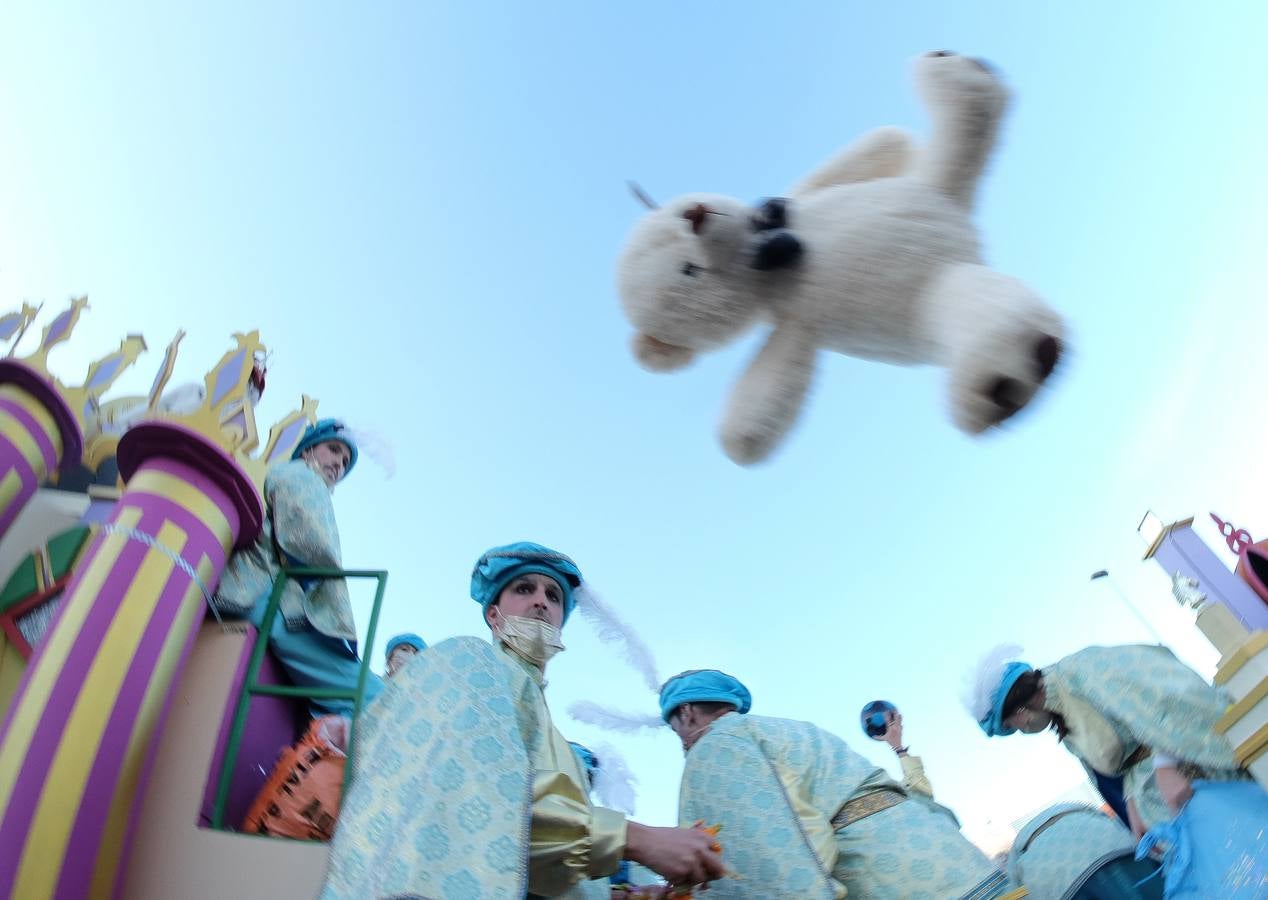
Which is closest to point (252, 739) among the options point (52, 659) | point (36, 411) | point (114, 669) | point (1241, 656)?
point (114, 669)

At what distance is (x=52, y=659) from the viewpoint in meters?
2.30

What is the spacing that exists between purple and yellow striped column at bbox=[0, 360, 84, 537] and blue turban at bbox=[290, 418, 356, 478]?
0.89m

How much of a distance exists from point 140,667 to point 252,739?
474 mm

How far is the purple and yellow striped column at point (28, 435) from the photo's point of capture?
3.07m

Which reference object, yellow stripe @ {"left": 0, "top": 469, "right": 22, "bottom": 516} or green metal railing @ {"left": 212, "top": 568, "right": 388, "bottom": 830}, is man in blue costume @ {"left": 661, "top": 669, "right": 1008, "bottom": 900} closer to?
green metal railing @ {"left": 212, "top": 568, "right": 388, "bottom": 830}

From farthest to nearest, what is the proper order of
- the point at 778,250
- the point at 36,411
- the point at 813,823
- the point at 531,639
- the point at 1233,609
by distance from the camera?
the point at 36,411
the point at 1233,609
the point at 531,639
the point at 813,823
the point at 778,250

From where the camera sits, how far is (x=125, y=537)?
2.56m

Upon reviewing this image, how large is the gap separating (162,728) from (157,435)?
948mm

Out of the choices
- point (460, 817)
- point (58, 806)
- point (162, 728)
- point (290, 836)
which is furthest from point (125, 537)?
point (460, 817)

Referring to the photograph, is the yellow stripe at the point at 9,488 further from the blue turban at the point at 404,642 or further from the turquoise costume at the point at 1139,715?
the turquoise costume at the point at 1139,715

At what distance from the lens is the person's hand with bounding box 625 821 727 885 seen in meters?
1.74

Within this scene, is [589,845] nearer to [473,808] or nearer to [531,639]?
[473,808]

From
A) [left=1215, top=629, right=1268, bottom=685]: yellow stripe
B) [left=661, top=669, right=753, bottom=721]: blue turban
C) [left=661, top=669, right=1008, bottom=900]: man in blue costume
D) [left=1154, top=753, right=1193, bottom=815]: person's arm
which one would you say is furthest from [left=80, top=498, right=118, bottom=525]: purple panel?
[left=1215, top=629, right=1268, bottom=685]: yellow stripe

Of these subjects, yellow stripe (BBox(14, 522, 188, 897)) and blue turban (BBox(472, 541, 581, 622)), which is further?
blue turban (BBox(472, 541, 581, 622))
